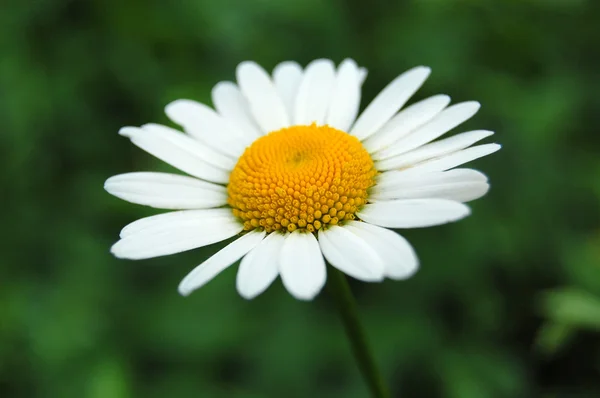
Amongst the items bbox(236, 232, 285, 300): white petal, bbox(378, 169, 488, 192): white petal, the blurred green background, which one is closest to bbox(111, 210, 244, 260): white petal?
bbox(236, 232, 285, 300): white petal

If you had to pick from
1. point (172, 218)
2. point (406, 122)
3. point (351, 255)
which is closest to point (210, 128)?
point (172, 218)

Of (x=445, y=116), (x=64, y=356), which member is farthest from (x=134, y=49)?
(x=445, y=116)

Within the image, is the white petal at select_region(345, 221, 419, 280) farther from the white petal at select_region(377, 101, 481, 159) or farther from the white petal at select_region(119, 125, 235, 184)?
the white petal at select_region(119, 125, 235, 184)

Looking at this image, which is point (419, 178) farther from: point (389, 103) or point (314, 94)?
point (314, 94)

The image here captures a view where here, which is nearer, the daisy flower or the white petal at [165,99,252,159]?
the daisy flower

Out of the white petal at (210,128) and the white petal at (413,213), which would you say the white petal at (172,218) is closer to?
the white petal at (210,128)

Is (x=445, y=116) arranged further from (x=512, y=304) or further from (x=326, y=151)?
(x=512, y=304)

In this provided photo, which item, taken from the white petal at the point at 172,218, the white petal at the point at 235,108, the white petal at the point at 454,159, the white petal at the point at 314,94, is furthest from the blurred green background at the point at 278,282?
the white petal at the point at 454,159
